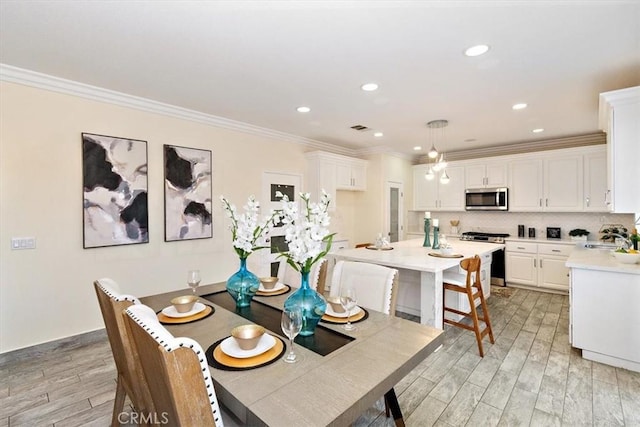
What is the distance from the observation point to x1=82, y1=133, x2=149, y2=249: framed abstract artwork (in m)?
3.02

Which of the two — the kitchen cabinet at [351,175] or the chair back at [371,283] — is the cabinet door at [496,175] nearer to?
the kitchen cabinet at [351,175]

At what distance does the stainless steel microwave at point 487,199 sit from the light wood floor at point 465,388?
289cm

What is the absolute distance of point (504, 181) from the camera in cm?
546

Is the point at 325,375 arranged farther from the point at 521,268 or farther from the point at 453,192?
the point at 453,192

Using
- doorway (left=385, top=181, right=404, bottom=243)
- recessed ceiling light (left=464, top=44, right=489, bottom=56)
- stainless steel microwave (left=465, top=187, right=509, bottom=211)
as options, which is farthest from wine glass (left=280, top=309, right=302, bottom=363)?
stainless steel microwave (left=465, top=187, right=509, bottom=211)

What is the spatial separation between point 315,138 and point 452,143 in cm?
255

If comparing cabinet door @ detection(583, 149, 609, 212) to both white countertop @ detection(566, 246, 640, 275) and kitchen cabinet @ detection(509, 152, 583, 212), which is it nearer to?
kitchen cabinet @ detection(509, 152, 583, 212)

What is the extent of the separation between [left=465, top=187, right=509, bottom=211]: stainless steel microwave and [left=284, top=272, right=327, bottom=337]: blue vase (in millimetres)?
5108

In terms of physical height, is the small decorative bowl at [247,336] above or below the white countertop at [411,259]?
below

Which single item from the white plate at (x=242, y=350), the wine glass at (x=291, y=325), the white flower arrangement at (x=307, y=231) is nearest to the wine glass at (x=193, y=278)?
the white plate at (x=242, y=350)

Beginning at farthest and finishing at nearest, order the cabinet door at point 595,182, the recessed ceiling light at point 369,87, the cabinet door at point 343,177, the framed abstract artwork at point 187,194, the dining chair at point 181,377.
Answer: the cabinet door at point 343,177 < the cabinet door at point 595,182 < the framed abstract artwork at point 187,194 < the recessed ceiling light at point 369,87 < the dining chair at point 181,377

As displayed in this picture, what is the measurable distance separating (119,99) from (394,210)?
191 inches

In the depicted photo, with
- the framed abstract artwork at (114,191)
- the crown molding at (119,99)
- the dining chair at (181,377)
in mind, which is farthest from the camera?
the framed abstract artwork at (114,191)

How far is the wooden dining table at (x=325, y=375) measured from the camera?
957 millimetres
